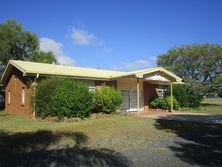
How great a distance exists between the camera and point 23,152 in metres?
8.12

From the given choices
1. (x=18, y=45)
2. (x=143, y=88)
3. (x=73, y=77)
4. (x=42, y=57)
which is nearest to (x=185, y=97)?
(x=143, y=88)

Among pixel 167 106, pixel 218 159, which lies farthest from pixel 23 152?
Answer: pixel 167 106

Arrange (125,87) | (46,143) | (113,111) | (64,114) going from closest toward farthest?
1. (46,143)
2. (64,114)
3. (113,111)
4. (125,87)

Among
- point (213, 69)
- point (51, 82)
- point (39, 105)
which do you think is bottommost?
point (39, 105)

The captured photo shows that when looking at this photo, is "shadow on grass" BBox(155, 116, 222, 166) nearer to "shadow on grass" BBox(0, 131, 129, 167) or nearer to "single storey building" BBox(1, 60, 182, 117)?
"shadow on grass" BBox(0, 131, 129, 167)

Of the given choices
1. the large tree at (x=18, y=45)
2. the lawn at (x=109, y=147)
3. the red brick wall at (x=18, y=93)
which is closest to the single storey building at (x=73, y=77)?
the red brick wall at (x=18, y=93)

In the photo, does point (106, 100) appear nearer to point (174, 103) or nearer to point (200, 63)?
point (174, 103)

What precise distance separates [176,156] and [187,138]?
311 cm

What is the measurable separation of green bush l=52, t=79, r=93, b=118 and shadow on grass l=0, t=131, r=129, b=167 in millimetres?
5059

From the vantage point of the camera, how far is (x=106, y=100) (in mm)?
18703

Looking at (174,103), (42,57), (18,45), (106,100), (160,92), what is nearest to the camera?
(106,100)

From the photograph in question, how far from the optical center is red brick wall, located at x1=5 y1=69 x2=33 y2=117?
18.9 meters

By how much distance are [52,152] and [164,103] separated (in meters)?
17.5

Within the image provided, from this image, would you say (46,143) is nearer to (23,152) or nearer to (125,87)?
(23,152)
